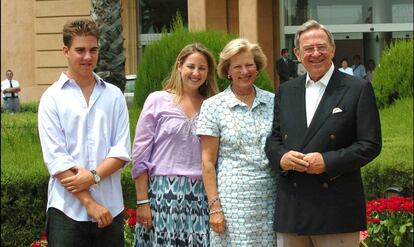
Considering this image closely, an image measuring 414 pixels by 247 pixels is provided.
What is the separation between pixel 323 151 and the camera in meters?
4.46

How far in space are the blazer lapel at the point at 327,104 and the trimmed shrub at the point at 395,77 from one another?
860 cm

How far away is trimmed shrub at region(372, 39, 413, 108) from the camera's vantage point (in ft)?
42.7

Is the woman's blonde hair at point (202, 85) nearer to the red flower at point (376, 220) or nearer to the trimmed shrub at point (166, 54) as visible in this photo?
the red flower at point (376, 220)

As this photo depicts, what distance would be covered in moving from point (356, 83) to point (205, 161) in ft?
3.56

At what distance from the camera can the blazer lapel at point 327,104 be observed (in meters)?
4.50

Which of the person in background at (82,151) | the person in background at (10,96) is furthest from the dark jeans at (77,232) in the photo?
the person in background at (10,96)

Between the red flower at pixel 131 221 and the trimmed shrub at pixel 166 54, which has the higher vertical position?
the trimmed shrub at pixel 166 54

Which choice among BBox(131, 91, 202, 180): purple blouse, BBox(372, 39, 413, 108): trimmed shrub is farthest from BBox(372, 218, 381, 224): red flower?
BBox(372, 39, 413, 108): trimmed shrub

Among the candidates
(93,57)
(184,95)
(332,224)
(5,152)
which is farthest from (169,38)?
(332,224)

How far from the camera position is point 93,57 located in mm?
4652

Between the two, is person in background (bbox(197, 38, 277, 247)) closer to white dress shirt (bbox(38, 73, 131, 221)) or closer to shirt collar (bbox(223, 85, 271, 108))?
shirt collar (bbox(223, 85, 271, 108))

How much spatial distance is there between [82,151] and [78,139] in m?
0.08

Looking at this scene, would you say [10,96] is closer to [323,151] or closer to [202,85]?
[202,85]

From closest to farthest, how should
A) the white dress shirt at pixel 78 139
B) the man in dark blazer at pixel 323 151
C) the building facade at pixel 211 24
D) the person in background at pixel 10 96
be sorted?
the man in dark blazer at pixel 323 151 < the white dress shirt at pixel 78 139 < the person in background at pixel 10 96 < the building facade at pixel 211 24
